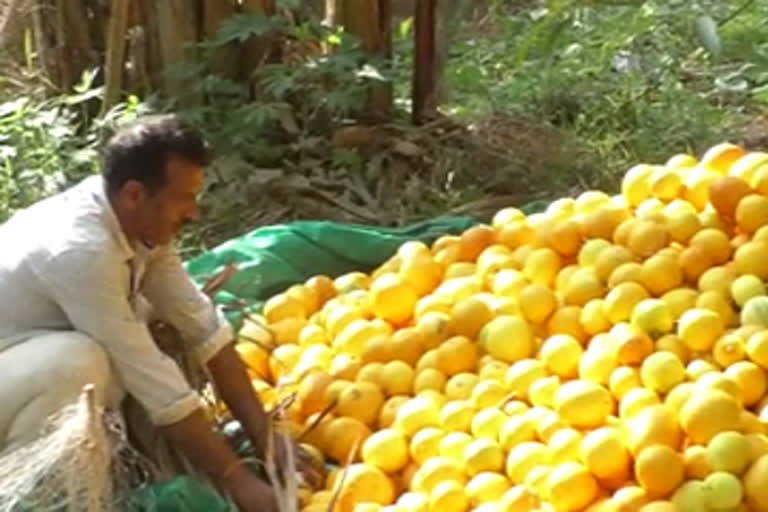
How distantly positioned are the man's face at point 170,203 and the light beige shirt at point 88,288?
5 centimetres

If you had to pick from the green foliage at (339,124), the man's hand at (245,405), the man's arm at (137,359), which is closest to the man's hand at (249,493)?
the man's arm at (137,359)

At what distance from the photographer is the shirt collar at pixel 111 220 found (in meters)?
2.59

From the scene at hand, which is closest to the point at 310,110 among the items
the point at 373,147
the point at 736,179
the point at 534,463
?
the point at 373,147

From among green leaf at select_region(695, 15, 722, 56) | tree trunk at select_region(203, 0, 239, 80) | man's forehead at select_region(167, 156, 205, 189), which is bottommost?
tree trunk at select_region(203, 0, 239, 80)

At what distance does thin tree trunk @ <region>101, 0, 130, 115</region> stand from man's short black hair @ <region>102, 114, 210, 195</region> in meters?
2.26

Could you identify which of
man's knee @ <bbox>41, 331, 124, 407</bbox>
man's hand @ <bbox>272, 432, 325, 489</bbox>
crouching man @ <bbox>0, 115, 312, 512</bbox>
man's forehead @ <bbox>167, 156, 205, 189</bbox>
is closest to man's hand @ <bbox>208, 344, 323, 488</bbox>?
man's hand @ <bbox>272, 432, 325, 489</bbox>

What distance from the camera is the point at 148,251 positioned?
271 cm

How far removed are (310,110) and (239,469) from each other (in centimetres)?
241

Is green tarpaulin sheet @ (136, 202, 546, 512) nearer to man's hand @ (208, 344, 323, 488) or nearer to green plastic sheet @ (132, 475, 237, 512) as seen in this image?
man's hand @ (208, 344, 323, 488)

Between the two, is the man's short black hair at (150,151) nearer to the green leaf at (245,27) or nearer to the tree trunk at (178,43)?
the green leaf at (245,27)

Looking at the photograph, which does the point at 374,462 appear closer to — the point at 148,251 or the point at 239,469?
the point at 239,469

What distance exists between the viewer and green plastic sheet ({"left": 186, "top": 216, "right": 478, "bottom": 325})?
11.7ft

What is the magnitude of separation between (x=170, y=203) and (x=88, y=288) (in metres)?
0.20

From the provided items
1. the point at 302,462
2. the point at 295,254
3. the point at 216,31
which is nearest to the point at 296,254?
the point at 295,254
